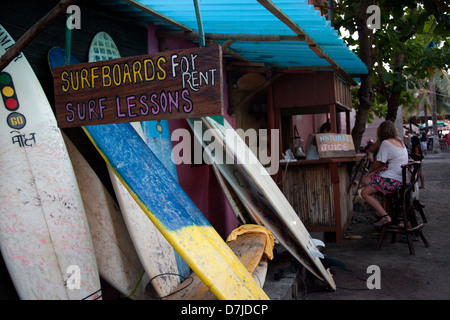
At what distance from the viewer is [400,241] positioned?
570cm

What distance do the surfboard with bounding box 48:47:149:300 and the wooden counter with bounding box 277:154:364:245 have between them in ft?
9.67

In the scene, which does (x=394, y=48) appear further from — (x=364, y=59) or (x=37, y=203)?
(x=37, y=203)

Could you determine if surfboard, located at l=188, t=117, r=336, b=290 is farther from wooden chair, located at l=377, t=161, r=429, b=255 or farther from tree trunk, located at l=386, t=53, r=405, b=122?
tree trunk, located at l=386, t=53, r=405, b=122

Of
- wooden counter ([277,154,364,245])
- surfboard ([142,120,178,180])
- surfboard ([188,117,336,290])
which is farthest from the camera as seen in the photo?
wooden counter ([277,154,364,245])

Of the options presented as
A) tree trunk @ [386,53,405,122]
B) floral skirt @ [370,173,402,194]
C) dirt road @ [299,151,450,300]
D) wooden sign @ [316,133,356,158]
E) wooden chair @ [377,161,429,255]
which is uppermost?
tree trunk @ [386,53,405,122]

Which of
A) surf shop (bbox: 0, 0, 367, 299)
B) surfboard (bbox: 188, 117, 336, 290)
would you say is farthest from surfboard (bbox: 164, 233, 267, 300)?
surfboard (bbox: 188, 117, 336, 290)

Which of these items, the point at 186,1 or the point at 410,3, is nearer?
the point at 186,1

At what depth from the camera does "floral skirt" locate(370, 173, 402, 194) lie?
537 centimetres

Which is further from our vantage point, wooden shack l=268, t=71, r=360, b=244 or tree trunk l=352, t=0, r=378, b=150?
tree trunk l=352, t=0, r=378, b=150

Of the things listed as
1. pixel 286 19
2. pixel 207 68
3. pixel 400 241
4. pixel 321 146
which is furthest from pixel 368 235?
pixel 207 68
